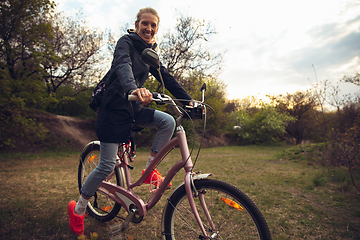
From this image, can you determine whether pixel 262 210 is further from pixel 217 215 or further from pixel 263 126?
pixel 263 126

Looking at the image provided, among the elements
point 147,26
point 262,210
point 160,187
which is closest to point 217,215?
point 160,187

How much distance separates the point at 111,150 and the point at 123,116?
0.34 metres

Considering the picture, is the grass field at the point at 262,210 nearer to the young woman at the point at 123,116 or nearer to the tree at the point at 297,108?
the young woman at the point at 123,116

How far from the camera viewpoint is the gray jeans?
200cm

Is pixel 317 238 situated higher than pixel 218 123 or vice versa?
pixel 218 123

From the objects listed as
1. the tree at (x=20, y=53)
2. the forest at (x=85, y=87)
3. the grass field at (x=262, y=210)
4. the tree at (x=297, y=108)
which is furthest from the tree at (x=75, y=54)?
the tree at (x=297, y=108)

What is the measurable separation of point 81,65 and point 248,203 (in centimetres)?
1523

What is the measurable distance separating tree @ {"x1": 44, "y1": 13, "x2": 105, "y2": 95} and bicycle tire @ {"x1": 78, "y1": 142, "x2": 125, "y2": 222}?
12.5 m

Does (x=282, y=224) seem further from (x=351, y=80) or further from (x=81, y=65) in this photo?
(x=81, y=65)

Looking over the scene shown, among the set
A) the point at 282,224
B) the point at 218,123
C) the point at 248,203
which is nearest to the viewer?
the point at 248,203

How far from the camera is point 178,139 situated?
177 cm

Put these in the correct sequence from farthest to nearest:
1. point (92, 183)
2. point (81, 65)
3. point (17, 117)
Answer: point (81, 65) < point (17, 117) < point (92, 183)

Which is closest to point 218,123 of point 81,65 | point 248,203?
point 81,65

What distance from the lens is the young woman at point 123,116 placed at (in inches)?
75.8
